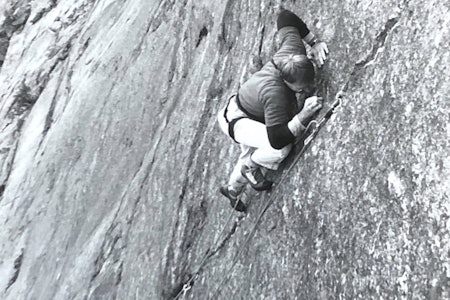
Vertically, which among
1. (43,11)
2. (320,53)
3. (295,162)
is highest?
(320,53)

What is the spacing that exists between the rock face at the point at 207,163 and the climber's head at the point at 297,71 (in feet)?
0.81

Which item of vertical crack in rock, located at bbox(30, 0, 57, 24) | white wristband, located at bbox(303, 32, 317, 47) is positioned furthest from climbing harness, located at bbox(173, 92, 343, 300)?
vertical crack in rock, located at bbox(30, 0, 57, 24)

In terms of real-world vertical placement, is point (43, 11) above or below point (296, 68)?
below

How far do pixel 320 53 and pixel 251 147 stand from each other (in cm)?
128

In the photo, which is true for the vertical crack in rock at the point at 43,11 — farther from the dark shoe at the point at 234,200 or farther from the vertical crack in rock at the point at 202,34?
the dark shoe at the point at 234,200

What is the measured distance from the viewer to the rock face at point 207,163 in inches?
198

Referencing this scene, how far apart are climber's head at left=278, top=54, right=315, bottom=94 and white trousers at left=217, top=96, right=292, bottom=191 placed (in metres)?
0.61

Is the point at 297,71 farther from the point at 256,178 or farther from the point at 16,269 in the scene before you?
the point at 16,269

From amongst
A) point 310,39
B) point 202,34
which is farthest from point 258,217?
point 202,34

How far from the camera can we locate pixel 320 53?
639cm

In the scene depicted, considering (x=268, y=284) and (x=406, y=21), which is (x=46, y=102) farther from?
(x=406, y=21)

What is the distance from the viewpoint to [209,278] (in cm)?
755

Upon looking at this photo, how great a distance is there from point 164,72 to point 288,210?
18.7ft

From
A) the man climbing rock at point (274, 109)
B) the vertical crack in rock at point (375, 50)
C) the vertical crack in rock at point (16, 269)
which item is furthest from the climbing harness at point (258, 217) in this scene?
the vertical crack in rock at point (16, 269)
